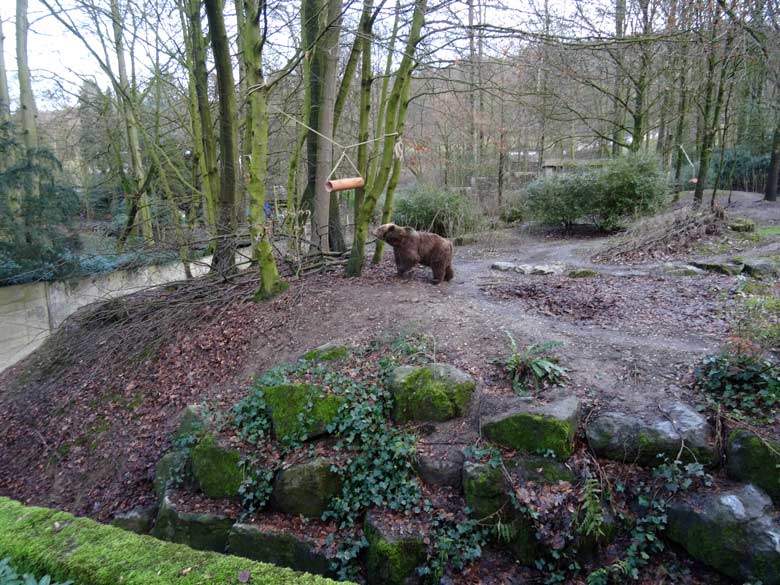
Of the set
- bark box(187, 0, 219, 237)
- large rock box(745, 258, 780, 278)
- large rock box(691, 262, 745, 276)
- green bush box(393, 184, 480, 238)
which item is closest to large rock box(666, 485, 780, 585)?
large rock box(745, 258, 780, 278)

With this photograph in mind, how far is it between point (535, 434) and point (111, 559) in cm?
257

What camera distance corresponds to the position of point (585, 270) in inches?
292

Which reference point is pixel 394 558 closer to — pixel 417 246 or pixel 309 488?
pixel 309 488

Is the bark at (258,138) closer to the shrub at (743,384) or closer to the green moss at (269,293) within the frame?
the green moss at (269,293)

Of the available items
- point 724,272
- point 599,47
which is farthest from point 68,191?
point 724,272

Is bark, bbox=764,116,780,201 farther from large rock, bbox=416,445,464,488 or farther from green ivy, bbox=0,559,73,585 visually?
green ivy, bbox=0,559,73,585

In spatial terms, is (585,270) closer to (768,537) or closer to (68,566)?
(768,537)

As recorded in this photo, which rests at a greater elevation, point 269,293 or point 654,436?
point 269,293

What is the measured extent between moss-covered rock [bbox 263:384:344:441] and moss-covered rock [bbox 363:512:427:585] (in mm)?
1026

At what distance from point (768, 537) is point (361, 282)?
488cm

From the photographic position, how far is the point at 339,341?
4.98m

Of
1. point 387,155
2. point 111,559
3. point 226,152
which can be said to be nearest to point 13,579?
point 111,559

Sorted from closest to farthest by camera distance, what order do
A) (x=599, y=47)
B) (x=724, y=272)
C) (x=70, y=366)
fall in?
(x=599, y=47), (x=70, y=366), (x=724, y=272)

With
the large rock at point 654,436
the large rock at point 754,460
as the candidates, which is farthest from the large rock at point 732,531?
the large rock at point 654,436
